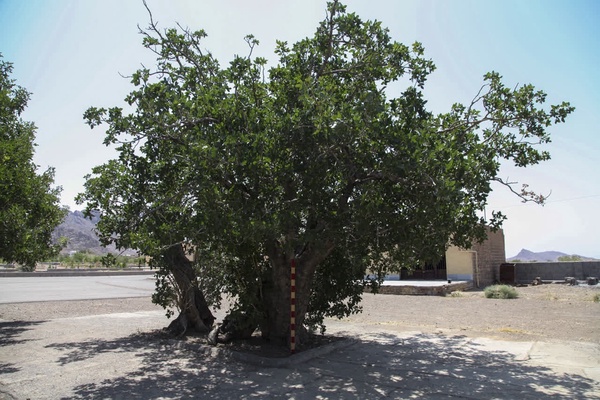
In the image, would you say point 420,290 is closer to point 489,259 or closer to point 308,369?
point 489,259

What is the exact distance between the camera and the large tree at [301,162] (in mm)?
6707

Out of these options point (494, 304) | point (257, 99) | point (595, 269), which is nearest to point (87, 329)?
point (257, 99)

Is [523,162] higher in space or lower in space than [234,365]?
higher

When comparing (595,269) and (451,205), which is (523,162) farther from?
(595,269)

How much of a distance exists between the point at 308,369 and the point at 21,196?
7129 millimetres

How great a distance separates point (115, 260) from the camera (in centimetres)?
815

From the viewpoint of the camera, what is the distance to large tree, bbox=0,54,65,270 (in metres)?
9.58

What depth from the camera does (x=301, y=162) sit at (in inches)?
294

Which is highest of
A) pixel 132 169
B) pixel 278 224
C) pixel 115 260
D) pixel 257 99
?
pixel 257 99

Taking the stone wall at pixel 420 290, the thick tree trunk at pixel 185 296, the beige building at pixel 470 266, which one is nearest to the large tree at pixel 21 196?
the thick tree trunk at pixel 185 296

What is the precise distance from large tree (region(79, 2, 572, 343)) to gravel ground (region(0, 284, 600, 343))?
408cm

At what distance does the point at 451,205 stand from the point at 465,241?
5.81 ft

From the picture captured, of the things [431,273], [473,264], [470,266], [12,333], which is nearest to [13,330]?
[12,333]

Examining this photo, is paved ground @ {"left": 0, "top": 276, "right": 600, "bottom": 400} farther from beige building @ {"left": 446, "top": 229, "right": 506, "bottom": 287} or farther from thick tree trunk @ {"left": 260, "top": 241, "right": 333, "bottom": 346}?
beige building @ {"left": 446, "top": 229, "right": 506, "bottom": 287}
